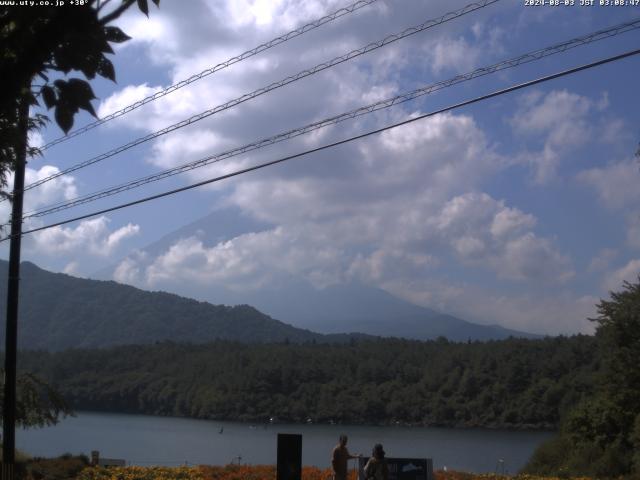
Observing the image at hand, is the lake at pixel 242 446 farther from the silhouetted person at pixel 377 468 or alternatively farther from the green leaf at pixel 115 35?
the green leaf at pixel 115 35

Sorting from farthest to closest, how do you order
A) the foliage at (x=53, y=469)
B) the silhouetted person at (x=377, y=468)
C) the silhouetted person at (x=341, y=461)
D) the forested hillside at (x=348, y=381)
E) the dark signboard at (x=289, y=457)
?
the forested hillside at (x=348, y=381), the foliage at (x=53, y=469), the silhouetted person at (x=341, y=461), the silhouetted person at (x=377, y=468), the dark signboard at (x=289, y=457)

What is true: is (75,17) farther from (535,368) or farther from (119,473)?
(535,368)

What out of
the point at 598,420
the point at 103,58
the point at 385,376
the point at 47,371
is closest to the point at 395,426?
the point at 385,376

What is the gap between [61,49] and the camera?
13.8ft

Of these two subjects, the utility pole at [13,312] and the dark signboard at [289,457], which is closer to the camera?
the dark signboard at [289,457]

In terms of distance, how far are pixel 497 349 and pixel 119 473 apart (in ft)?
257

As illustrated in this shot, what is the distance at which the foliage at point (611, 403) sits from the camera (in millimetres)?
30250

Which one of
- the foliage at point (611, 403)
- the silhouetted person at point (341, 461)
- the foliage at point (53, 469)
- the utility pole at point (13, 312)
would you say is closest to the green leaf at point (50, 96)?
Answer: the silhouetted person at point (341, 461)

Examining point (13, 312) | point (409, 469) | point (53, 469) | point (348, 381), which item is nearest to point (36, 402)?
point (53, 469)

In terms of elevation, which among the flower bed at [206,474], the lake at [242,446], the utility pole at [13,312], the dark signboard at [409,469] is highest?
the utility pole at [13,312]

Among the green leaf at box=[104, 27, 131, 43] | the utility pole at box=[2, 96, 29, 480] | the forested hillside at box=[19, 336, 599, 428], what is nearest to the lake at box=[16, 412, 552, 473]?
the forested hillside at box=[19, 336, 599, 428]

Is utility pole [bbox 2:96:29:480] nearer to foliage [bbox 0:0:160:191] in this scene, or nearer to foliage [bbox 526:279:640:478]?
foliage [bbox 0:0:160:191]

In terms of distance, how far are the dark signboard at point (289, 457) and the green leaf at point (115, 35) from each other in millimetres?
10530

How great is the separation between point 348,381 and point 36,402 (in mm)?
75345
